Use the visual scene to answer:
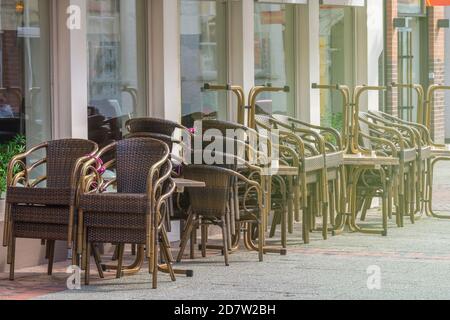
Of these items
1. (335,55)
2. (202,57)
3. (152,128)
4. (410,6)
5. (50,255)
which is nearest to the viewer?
(50,255)

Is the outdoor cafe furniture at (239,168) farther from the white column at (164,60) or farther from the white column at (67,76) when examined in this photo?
the white column at (67,76)

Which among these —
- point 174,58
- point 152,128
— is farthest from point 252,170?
point 174,58

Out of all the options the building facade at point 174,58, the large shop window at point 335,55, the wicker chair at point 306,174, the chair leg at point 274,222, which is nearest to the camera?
the building facade at point 174,58

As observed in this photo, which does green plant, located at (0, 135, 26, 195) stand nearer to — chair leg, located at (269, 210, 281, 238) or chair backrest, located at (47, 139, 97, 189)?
chair backrest, located at (47, 139, 97, 189)

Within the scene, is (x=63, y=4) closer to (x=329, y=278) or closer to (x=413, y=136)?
(x=329, y=278)

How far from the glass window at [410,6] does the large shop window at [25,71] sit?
9.14m

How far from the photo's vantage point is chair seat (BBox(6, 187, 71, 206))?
359 inches

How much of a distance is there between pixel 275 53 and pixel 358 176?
192 cm

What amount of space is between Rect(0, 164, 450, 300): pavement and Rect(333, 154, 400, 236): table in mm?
726

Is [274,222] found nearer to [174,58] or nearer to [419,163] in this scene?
[174,58]

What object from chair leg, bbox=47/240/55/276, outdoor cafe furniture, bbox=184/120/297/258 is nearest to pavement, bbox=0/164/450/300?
chair leg, bbox=47/240/55/276

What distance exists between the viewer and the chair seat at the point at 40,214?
9.13 metres

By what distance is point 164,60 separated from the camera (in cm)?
1192

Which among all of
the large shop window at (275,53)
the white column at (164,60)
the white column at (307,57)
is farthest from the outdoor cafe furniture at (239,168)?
the white column at (307,57)
